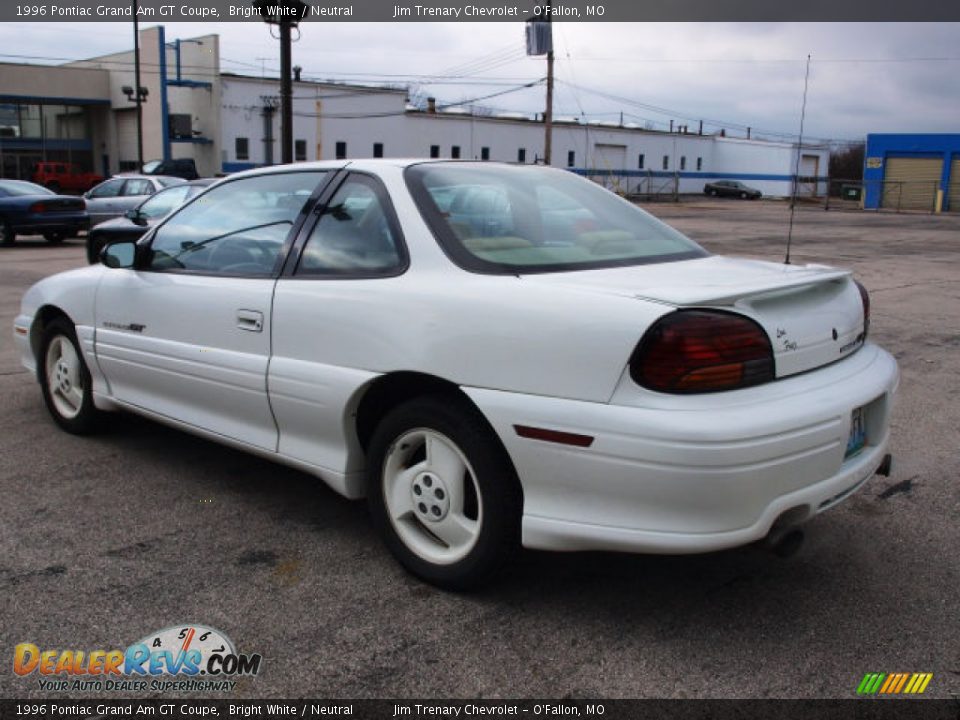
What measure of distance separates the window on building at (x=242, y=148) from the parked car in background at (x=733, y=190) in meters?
37.6

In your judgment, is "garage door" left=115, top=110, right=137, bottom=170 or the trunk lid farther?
"garage door" left=115, top=110, right=137, bottom=170

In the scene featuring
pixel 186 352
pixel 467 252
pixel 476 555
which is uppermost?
pixel 467 252

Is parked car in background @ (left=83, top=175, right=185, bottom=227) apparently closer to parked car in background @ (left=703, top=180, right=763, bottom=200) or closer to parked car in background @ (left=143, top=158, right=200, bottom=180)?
parked car in background @ (left=143, top=158, right=200, bottom=180)

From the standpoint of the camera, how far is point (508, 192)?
3660 millimetres

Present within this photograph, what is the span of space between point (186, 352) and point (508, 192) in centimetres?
161

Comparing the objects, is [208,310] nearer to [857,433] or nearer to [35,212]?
[857,433]

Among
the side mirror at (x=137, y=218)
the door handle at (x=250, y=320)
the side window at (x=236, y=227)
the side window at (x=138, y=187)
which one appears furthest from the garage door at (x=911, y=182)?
the door handle at (x=250, y=320)

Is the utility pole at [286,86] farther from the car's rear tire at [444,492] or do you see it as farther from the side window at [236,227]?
the car's rear tire at [444,492]

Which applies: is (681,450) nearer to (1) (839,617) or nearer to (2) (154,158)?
(1) (839,617)

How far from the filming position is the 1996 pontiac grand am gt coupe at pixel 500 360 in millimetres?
2643

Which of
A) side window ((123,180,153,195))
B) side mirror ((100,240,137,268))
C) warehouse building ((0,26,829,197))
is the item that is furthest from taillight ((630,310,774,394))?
warehouse building ((0,26,829,197))

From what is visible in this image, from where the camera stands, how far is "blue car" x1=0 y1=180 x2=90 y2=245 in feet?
59.2

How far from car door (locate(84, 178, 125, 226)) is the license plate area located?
1910 cm

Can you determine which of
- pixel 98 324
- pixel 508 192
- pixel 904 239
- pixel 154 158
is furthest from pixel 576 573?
pixel 154 158
